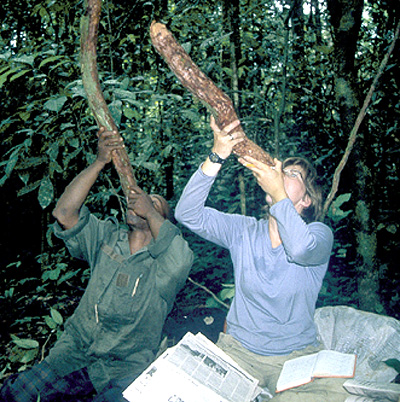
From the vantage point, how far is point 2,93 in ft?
13.4

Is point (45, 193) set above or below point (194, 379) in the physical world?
above

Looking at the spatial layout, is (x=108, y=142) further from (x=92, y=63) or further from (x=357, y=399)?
(x=357, y=399)

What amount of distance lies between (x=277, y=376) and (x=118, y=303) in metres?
0.99

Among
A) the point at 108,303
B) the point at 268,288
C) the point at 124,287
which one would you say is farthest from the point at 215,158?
the point at 108,303

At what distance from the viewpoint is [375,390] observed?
1663 millimetres

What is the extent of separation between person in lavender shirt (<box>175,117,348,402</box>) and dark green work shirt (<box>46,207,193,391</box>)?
0.95ft

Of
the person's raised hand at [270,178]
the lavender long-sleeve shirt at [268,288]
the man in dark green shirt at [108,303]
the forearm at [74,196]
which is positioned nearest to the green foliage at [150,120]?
the forearm at [74,196]

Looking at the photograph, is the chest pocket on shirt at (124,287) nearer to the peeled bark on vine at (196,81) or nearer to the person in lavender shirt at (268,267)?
the person in lavender shirt at (268,267)

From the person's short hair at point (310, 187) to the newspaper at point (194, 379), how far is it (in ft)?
3.21

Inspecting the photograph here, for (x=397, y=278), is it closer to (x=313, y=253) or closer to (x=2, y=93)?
(x=313, y=253)

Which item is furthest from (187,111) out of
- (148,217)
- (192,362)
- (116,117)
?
(192,362)

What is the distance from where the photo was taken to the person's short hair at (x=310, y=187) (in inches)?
93.1

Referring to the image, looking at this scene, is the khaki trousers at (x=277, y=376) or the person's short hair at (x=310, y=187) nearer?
the khaki trousers at (x=277, y=376)

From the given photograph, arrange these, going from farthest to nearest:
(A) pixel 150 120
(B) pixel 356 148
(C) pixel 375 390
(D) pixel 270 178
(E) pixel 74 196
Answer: (A) pixel 150 120 < (B) pixel 356 148 < (E) pixel 74 196 < (D) pixel 270 178 < (C) pixel 375 390
